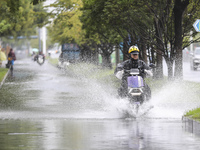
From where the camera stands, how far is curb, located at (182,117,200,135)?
38.3 feet

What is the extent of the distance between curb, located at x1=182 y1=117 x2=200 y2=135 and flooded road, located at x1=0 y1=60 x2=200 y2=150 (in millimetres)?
146

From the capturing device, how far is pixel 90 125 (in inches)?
502

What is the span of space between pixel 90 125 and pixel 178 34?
13040 millimetres

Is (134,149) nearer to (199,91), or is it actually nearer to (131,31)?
(199,91)

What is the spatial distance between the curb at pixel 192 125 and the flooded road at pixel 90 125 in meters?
0.15

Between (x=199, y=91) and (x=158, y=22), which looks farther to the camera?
(x=158, y=22)

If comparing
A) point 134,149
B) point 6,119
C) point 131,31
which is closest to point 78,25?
point 131,31

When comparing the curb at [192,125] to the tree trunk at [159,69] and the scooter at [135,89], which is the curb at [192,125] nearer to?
the scooter at [135,89]

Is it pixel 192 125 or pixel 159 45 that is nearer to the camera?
pixel 192 125

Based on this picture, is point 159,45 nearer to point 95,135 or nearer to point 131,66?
point 131,66

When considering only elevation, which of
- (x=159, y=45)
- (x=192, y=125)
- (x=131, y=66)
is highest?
(x=159, y=45)

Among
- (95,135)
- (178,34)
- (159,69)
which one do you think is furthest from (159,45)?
(95,135)

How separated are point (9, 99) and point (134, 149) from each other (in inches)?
473

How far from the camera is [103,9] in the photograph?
27141 millimetres
